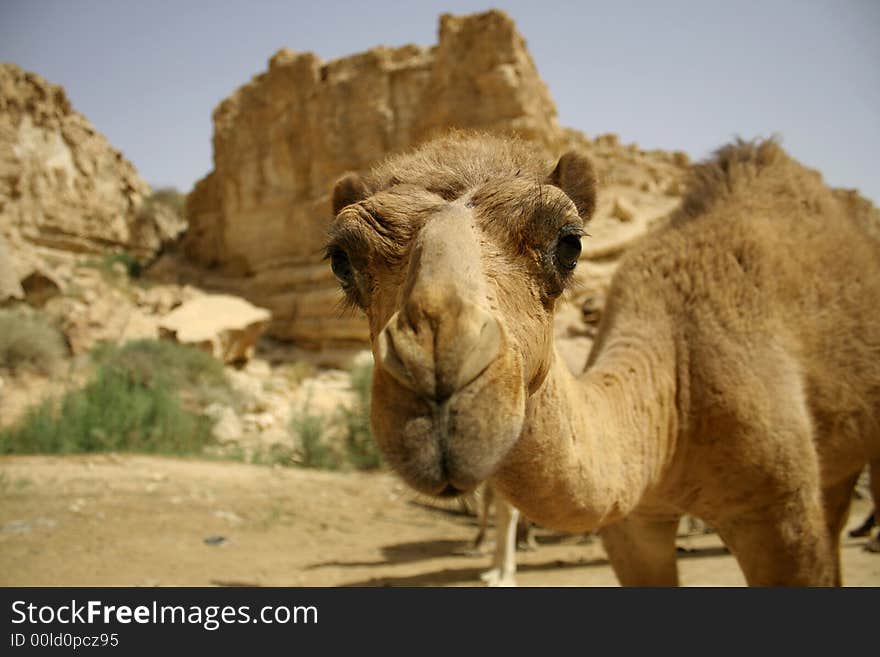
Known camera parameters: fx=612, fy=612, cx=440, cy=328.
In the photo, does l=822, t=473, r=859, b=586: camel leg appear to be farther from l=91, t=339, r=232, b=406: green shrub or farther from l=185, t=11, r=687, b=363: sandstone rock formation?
l=185, t=11, r=687, b=363: sandstone rock formation

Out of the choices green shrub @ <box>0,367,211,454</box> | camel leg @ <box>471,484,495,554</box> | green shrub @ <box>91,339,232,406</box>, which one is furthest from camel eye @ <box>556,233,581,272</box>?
green shrub @ <box>91,339,232,406</box>

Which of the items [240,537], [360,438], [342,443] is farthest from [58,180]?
[240,537]

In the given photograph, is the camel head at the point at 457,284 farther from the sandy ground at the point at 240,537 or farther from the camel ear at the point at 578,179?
the sandy ground at the point at 240,537

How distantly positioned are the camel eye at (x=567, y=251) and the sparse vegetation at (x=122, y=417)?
9.70 meters

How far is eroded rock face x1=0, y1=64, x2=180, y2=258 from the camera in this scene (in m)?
22.8

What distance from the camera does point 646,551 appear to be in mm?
3393

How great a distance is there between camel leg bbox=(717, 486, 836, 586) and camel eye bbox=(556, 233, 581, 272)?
169cm

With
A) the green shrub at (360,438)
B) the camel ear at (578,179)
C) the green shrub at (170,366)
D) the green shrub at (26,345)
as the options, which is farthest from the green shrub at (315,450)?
the camel ear at (578,179)

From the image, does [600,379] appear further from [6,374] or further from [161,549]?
[6,374]

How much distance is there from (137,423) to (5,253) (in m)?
11.4

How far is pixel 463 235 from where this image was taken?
1.75m

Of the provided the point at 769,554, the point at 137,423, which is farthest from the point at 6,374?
the point at 769,554

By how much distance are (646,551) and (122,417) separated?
9.46m

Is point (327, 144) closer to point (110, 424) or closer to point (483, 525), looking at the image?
point (110, 424)
